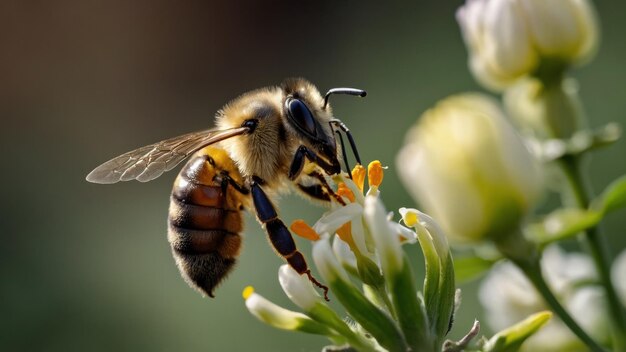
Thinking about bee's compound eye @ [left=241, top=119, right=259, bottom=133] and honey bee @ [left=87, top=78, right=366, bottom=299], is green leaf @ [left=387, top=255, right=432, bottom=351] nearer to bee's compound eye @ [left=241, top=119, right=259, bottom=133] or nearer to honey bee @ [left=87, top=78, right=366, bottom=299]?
honey bee @ [left=87, top=78, right=366, bottom=299]

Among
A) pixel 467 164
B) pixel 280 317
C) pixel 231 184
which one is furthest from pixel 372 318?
pixel 231 184

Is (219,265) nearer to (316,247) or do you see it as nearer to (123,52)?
(316,247)

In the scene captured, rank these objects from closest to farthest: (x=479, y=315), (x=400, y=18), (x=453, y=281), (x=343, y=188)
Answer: (x=453, y=281) → (x=343, y=188) → (x=479, y=315) → (x=400, y=18)

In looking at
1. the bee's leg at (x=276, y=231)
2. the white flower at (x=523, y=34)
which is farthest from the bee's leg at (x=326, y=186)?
the white flower at (x=523, y=34)

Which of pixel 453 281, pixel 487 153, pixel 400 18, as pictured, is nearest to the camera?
pixel 487 153

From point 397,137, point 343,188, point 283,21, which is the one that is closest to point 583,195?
point 343,188

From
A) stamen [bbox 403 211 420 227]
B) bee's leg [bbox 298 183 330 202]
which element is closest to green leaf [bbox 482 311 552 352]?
stamen [bbox 403 211 420 227]
